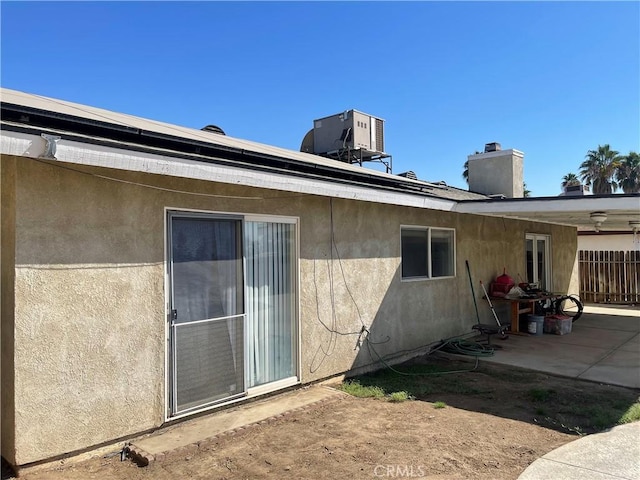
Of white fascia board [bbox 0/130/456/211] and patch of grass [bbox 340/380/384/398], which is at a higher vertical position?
white fascia board [bbox 0/130/456/211]

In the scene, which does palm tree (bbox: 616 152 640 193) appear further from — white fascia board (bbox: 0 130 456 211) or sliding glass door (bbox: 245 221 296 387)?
sliding glass door (bbox: 245 221 296 387)

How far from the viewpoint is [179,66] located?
34.3ft

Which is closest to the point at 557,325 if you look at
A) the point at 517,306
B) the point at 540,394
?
the point at 517,306

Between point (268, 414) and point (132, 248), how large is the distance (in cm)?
251

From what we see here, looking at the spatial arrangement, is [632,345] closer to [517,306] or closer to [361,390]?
[517,306]

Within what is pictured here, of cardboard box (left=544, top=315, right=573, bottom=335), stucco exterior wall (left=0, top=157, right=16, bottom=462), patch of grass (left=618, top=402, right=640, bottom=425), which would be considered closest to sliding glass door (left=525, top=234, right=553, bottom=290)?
cardboard box (left=544, top=315, right=573, bottom=335)

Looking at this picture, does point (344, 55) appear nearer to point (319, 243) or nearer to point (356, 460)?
point (319, 243)

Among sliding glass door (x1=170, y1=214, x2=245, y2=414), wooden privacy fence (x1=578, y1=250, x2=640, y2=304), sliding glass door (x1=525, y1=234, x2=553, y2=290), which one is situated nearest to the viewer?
sliding glass door (x1=170, y1=214, x2=245, y2=414)

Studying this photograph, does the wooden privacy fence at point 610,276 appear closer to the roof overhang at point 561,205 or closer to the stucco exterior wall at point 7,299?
the roof overhang at point 561,205

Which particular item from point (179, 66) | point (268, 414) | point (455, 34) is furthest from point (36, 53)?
point (455, 34)

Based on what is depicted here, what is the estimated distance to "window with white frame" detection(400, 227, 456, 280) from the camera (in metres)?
8.34

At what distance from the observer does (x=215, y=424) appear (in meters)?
4.87

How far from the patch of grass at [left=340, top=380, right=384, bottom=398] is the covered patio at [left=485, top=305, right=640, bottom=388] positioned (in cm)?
282

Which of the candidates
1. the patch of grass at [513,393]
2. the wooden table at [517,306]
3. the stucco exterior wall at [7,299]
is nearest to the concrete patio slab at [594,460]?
the patch of grass at [513,393]
